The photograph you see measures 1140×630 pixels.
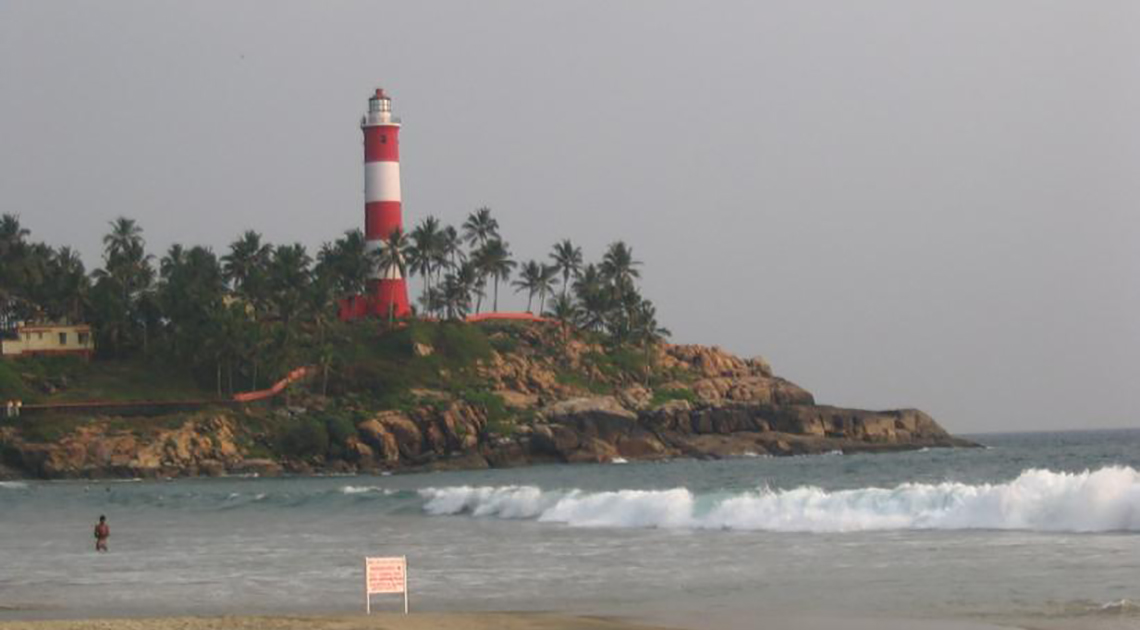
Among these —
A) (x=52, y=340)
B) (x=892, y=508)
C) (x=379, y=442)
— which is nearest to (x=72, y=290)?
(x=52, y=340)

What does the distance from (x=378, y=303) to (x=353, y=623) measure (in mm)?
87056

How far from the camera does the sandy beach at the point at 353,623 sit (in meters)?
20.4

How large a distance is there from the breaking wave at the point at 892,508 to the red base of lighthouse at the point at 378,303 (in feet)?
198

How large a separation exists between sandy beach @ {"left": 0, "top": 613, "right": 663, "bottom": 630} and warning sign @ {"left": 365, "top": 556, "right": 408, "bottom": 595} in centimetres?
39

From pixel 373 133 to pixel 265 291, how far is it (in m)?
13.2

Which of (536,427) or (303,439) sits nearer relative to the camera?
(303,439)

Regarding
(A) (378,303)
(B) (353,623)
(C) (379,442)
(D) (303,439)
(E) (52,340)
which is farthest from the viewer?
(A) (378,303)

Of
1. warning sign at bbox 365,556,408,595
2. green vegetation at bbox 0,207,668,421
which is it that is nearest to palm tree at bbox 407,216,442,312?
green vegetation at bbox 0,207,668,421

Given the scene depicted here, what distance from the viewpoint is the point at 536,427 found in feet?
300

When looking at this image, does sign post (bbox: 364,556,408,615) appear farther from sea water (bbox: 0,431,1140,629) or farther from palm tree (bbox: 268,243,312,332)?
palm tree (bbox: 268,243,312,332)

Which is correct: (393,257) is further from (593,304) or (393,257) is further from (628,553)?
(628,553)

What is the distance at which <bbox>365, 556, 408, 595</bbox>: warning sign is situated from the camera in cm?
2178

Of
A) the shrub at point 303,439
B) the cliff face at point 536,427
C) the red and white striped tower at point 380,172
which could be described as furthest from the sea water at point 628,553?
the red and white striped tower at point 380,172

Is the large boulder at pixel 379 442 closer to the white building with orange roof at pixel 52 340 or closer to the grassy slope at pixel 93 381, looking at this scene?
the grassy slope at pixel 93 381
